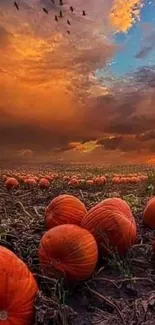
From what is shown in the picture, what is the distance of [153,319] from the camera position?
349cm

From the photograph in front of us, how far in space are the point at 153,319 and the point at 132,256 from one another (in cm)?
133

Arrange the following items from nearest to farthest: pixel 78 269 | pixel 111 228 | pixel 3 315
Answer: pixel 3 315
pixel 78 269
pixel 111 228

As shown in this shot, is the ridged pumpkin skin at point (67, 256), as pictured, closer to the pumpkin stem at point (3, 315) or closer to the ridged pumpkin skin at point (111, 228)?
the ridged pumpkin skin at point (111, 228)

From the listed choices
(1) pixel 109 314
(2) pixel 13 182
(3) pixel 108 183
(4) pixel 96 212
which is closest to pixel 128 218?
(4) pixel 96 212

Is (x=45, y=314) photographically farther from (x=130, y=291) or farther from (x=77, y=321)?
(x=130, y=291)

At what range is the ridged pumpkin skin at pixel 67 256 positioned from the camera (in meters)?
3.99

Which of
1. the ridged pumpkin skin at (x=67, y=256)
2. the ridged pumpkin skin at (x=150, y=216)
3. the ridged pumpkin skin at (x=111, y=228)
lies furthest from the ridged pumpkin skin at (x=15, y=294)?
the ridged pumpkin skin at (x=150, y=216)

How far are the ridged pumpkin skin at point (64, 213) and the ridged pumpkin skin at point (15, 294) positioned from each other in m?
1.66

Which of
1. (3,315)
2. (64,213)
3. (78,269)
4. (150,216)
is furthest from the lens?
(150,216)

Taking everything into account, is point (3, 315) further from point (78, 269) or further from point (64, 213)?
point (64, 213)

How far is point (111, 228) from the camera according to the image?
15.2 feet

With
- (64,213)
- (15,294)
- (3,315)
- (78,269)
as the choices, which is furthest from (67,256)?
(64,213)

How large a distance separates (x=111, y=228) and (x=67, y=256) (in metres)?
0.75

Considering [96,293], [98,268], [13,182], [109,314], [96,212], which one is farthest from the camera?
[13,182]
